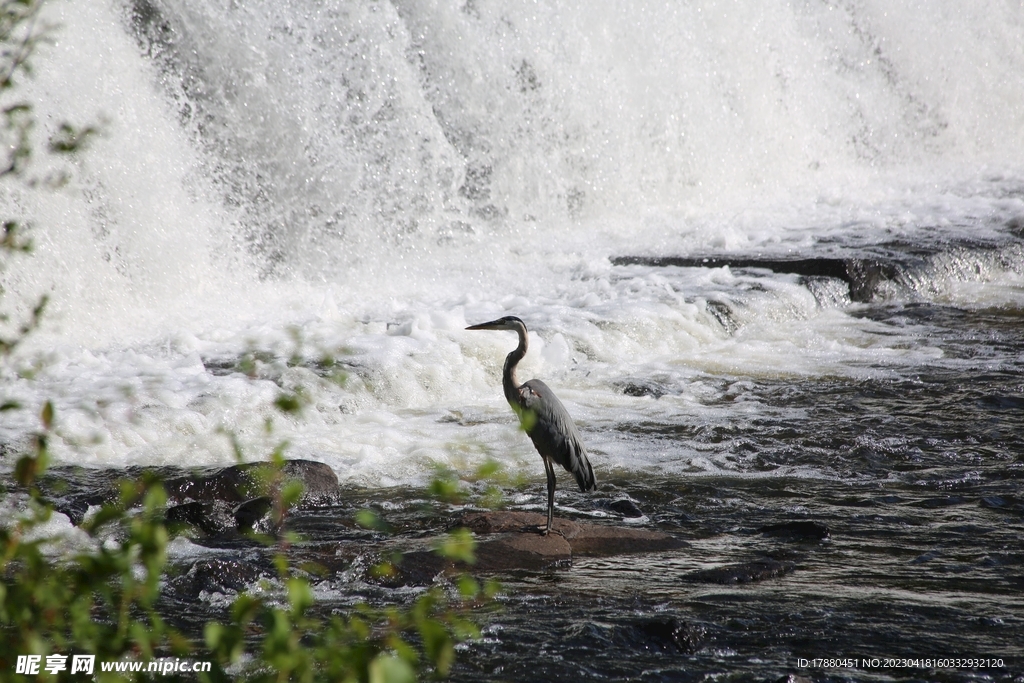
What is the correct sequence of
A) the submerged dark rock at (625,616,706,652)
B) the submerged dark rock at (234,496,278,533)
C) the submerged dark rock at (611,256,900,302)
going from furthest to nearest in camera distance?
the submerged dark rock at (611,256,900,302)
the submerged dark rock at (234,496,278,533)
the submerged dark rock at (625,616,706,652)

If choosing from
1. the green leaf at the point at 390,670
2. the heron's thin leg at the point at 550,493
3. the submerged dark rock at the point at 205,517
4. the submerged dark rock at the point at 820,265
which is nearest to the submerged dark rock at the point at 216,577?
the submerged dark rock at the point at 205,517

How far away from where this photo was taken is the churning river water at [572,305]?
4355 mm

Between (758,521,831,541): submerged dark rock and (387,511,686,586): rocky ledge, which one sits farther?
(758,521,831,541): submerged dark rock

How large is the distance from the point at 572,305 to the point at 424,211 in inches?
135

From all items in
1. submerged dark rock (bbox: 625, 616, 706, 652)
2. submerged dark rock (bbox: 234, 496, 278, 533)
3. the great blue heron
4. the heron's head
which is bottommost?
submerged dark rock (bbox: 625, 616, 706, 652)

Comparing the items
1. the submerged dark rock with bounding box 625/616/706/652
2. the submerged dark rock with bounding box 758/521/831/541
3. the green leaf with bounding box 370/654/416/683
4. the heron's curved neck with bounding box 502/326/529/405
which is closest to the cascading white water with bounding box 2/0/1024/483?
the heron's curved neck with bounding box 502/326/529/405

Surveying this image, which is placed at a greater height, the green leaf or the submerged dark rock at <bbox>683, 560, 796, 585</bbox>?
the green leaf

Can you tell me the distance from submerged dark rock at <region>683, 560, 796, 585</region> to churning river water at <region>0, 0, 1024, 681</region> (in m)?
0.06

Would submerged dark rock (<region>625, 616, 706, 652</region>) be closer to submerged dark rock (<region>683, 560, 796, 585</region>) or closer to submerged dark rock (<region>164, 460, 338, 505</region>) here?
submerged dark rock (<region>683, 560, 796, 585</region>)

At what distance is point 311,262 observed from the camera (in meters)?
11.1

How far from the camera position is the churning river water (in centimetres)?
436

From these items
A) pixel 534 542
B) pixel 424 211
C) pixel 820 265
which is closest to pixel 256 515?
pixel 534 542

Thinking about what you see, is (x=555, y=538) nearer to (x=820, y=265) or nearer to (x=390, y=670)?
(x=390, y=670)

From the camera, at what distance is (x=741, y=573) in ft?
14.6
